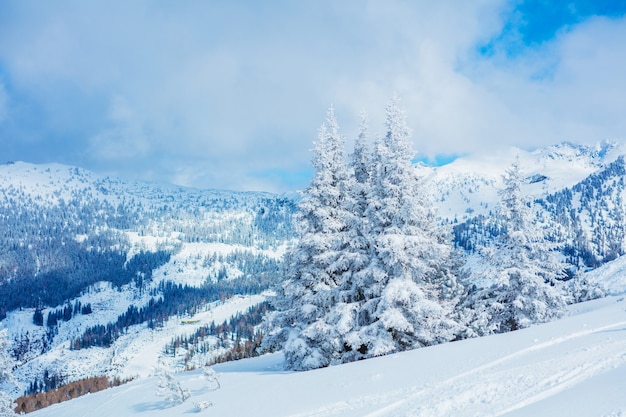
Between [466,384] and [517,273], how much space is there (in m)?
16.1

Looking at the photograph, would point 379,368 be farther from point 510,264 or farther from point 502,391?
point 510,264

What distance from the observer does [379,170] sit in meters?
20.8

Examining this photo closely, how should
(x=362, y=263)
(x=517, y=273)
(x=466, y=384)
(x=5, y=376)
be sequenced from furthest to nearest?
(x=517, y=273), (x=5, y=376), (x=362, y=263), (x=466, y=384)

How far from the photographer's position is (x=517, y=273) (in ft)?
76.5

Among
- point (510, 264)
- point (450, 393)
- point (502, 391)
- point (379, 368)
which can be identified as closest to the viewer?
point (502, 391)

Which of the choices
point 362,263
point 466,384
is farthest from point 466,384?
point 362,263

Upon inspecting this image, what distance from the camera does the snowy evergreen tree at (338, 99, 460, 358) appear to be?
61.2 ft

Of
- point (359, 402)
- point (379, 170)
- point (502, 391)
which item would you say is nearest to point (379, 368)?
point (359, 402)

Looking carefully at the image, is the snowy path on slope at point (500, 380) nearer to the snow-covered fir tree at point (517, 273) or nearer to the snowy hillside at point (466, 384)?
the snowy hillside at point (466, 384)

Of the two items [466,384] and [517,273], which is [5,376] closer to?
[466,384]

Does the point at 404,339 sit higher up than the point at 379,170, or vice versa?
the point at 379,170

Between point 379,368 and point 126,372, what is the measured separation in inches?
7816

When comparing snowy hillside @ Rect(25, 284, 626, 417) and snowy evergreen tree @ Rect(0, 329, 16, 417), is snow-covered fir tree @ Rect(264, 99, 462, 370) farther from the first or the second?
snowy evergreen tree @ Rect(0, 329, 16, 417)

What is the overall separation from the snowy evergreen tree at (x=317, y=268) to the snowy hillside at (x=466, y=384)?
12.9ft
